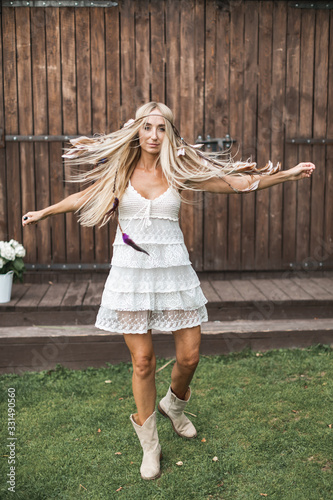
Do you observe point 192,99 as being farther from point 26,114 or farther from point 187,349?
point 187,349

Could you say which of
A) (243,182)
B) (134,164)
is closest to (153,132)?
(134,164)

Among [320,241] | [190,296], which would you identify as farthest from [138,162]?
[320,241]

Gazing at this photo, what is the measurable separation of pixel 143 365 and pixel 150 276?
445 mm

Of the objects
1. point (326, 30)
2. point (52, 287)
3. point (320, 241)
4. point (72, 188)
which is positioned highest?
point (326, 30)

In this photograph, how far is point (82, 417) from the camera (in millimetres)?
3523

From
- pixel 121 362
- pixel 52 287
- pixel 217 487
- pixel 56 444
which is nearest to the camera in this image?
pixel 217 487

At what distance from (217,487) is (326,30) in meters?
4.30

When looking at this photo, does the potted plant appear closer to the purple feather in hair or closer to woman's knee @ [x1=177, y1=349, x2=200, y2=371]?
the purple feather in hair

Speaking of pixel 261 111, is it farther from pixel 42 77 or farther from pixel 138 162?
pixel 138 162

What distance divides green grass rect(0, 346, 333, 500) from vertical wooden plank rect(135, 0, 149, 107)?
2.49m

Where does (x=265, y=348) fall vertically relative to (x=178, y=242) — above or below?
below

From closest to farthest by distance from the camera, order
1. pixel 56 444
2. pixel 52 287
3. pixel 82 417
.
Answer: pixel 56 444, pixel 82 417, pixel 52 287

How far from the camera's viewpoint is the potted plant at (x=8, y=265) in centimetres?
458

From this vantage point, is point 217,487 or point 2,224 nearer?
point 217,487
